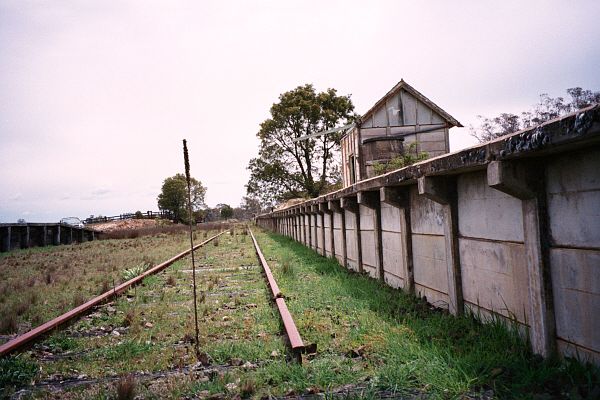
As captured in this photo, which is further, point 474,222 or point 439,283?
point 439,283

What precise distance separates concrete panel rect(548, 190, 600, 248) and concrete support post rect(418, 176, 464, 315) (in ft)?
4.28

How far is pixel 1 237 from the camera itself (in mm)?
22672

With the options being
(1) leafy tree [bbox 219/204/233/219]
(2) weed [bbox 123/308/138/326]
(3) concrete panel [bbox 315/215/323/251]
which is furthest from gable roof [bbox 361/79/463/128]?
(1) leafy tree [bbox 219/204/233/219]

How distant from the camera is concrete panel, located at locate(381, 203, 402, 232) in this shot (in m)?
5.79

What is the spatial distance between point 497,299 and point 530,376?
0.96m

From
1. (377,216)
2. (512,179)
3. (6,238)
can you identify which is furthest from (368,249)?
(6,238)

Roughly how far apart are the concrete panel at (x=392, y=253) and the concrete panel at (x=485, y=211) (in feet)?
5.47

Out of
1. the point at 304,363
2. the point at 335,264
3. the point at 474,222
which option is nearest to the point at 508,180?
the point at 474,222

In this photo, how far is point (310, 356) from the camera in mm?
3467

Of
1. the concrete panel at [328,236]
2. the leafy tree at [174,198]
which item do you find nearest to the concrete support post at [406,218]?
the concrete panel at [328,236]

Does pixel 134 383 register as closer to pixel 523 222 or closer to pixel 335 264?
pixel 523 222

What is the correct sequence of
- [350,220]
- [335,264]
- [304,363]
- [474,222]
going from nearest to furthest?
[304,363], [474,222], [350,220], [335,264]

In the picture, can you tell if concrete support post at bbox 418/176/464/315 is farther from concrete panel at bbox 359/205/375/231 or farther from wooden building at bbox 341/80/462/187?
wooden building at bbox 341/80/462/187

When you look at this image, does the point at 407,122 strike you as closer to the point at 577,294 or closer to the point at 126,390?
the point at 577,294
